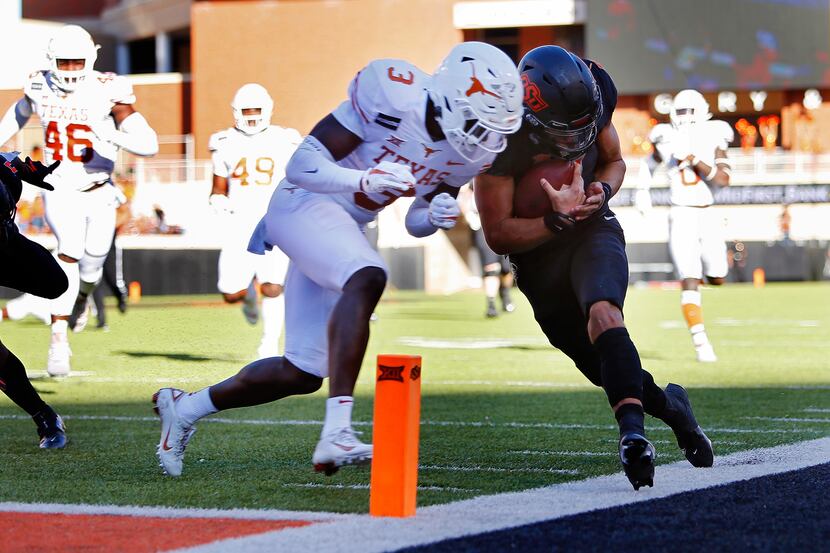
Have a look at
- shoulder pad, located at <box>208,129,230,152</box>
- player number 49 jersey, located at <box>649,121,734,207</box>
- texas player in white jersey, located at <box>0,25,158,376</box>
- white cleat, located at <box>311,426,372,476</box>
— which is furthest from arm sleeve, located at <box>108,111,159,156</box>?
white cleat, located at <box>311,426,372,476</box>

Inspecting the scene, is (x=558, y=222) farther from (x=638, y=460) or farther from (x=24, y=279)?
(x=24, y=279)

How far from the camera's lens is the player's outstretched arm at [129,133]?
9156 millimetres

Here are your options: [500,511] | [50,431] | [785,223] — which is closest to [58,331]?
[50,431]

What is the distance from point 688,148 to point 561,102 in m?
7.12

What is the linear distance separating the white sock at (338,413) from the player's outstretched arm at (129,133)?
529 cm

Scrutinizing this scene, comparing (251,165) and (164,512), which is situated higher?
(251,165)

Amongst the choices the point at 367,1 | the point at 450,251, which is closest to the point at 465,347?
the point at 450,251

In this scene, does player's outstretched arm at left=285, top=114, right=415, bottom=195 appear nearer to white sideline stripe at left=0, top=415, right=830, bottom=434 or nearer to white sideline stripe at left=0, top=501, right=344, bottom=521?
white sideline stripe at left=0, top=501, right=344, bottom=521

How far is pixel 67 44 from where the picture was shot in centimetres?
905

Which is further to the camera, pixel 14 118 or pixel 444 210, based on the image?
pixel 14 118

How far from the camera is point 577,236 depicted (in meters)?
4.87

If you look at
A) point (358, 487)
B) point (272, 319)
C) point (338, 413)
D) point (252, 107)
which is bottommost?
point (272, 319)

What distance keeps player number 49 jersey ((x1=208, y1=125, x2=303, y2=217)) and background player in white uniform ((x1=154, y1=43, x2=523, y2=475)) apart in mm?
5788

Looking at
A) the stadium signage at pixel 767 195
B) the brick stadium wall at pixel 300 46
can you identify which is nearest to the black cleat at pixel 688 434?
the stadium signage at pixel 767 195
